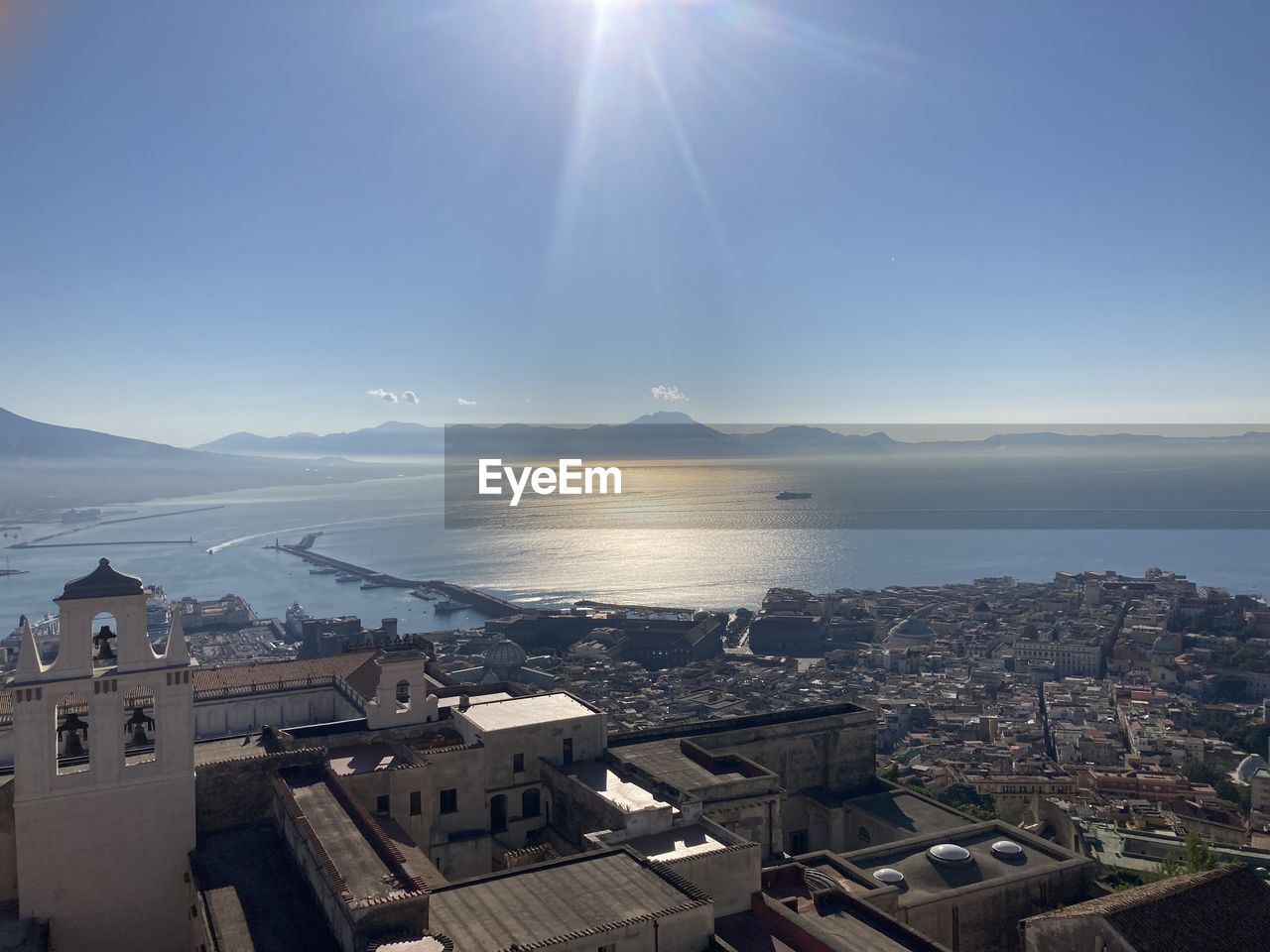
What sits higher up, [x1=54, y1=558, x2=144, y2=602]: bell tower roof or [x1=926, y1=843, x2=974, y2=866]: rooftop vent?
[x1=54, y1=558, x2=144, y2=602]: bell tower roof

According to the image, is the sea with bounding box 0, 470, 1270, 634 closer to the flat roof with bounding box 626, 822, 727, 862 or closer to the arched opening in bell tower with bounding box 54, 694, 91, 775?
the arched opening in bell tower with bounding box 54, 694, 91, 775

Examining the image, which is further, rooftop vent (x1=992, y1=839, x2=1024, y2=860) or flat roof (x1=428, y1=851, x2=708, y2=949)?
rooftop vent (x1=992, y1=839, x2=1024, y2=860)

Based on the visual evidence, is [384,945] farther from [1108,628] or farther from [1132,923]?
[1108,628]

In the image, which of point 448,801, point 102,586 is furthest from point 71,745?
point 448,801

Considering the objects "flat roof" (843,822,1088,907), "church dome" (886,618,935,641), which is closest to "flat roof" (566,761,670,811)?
"flat roof" (843,822,1088,907)

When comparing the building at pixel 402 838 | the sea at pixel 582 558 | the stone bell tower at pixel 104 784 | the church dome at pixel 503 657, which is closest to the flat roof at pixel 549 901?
the building at pixel 402 838

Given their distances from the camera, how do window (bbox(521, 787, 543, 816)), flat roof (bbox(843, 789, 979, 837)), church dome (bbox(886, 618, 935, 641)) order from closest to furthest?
window (bbox(521, 787, 543, 816)) < flat roof (bbox(843, 789, 979, 837)) < church dome (bbox(886, 618, 935, 641))
